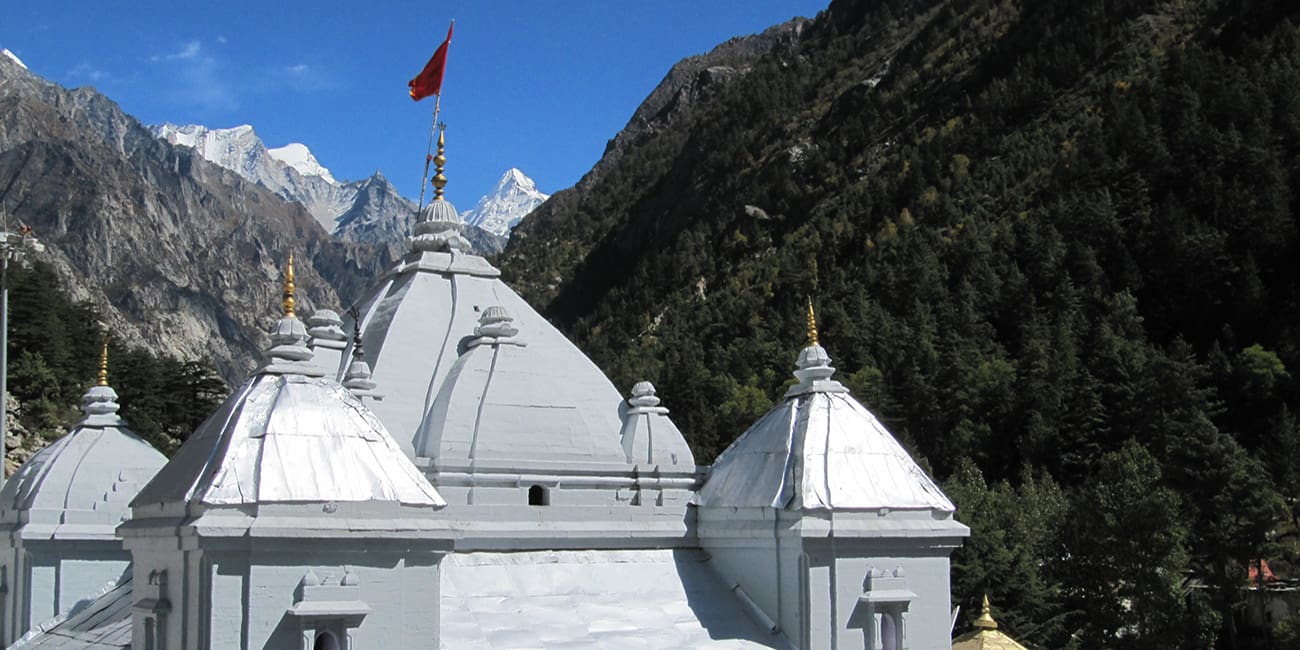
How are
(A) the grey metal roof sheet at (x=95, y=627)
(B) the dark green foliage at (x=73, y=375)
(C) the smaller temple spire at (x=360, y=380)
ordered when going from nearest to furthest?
(A) the grey metal roof sheet at (x=95, y=627)
(C) the smaller temple spire at (x=360, y=380)
(B) the dark green foliage at (x=73, y=375)

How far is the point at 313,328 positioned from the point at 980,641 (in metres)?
15.2

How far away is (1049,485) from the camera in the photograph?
4891 cm

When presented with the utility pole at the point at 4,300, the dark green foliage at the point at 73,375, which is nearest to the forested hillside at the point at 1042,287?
the dark green foliage at the point at 73,375

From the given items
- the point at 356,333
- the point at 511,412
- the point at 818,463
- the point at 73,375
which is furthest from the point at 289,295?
the point at 73,375

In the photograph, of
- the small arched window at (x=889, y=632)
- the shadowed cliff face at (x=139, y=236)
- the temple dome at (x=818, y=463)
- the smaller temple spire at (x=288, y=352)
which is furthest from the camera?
the shadowed cliff face at (x=139, y=236)

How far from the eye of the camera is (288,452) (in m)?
16.5

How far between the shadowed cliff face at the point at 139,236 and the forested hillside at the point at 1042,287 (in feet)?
118

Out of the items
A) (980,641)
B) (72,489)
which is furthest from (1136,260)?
Answer: (72,489)

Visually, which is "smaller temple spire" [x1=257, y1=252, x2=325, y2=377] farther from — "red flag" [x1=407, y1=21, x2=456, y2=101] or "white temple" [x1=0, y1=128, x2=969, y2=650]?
"red flag" [x1=407, y1=21, x2=456, y2=101]

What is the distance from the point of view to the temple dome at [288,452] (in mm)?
16031

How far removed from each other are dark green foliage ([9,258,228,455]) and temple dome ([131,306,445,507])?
117 ft

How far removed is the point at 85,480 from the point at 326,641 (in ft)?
44.1

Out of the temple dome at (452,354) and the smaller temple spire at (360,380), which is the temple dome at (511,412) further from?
the smaller temple spire at (360,380)

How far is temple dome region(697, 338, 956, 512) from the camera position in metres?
20.0
